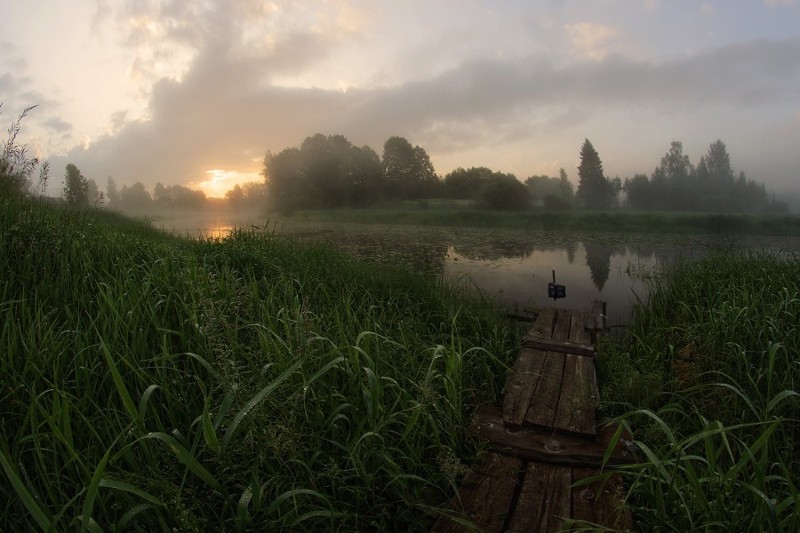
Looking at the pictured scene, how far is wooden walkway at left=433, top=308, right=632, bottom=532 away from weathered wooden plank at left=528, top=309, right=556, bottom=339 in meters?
1.13

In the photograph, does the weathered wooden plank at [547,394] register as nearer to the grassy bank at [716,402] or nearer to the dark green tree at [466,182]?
the grassy bank at [716,402]

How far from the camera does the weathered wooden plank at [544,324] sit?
5742 millimetres

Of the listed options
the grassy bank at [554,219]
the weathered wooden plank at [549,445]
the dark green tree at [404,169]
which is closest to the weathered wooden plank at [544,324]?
the weathered wooden plank at [549,445]

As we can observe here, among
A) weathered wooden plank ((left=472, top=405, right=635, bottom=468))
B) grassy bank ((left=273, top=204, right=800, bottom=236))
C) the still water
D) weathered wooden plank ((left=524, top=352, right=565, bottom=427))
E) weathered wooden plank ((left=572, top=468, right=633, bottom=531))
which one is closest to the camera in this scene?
weathered wooden plank ((left=572, top=468, right=633, bottom=531))

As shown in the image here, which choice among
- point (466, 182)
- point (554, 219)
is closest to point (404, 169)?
point (466, 182)

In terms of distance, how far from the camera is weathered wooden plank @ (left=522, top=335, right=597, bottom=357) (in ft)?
16.2

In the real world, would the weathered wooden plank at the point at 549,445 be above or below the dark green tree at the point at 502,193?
below

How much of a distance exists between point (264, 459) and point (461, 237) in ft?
52.9

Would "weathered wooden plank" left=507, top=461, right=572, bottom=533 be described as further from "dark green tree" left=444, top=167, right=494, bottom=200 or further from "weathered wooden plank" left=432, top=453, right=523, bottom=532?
"dark green tree" left=444, top=167, right=494, bottom=200

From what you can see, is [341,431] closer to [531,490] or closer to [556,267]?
[531,490]

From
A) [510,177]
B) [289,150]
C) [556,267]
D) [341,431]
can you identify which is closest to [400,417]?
[341,431]

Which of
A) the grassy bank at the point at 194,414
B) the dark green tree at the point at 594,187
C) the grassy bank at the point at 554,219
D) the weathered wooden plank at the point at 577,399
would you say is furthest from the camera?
the dark green tree at the point at 594,187

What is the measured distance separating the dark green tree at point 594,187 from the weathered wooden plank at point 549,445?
956 inches

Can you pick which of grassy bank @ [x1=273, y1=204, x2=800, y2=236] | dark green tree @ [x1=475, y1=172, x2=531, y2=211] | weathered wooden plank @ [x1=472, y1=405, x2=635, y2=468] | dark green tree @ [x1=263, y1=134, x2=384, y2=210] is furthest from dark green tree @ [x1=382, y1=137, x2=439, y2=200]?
weathered wooden plank @ [x1=472, y1=405, x2=635, y2=468]
